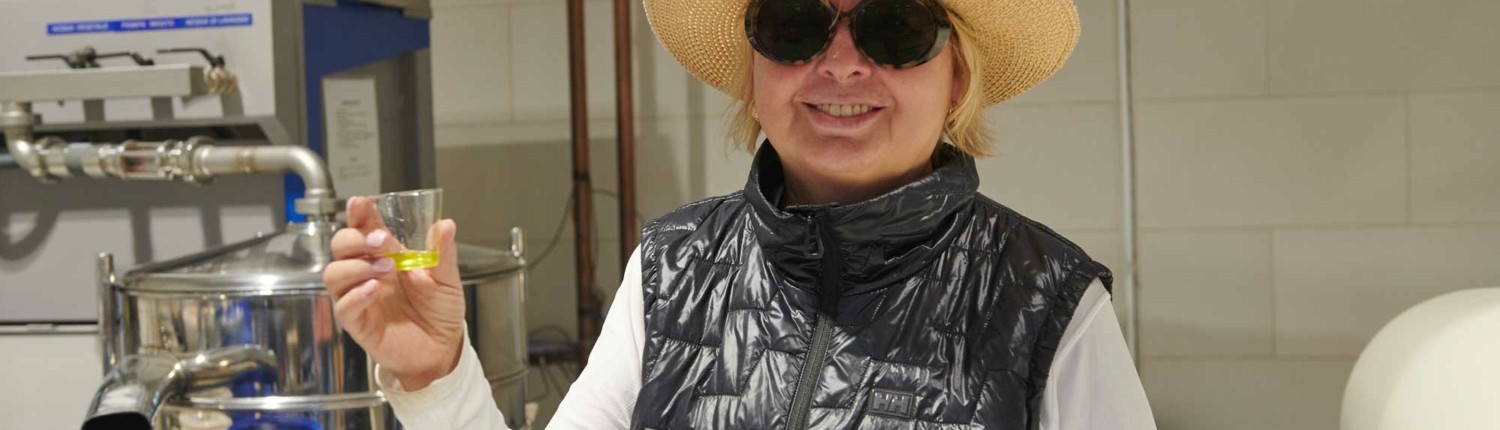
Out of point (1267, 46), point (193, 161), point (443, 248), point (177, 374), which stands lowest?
point (177, 374)

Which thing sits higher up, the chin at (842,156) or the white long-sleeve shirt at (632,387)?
the chin at (842,156)

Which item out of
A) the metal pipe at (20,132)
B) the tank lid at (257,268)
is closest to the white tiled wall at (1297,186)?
the tank lid at (257,268)

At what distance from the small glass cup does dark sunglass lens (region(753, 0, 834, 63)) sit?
356 mm

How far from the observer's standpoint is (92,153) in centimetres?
229

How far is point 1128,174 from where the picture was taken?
261 cm

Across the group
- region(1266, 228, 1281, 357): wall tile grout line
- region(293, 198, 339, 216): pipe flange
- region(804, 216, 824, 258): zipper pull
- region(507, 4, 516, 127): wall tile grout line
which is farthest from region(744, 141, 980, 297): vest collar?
region(507, 4, 516, 127): wall tile grout line

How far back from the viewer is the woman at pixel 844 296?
3.71 ft

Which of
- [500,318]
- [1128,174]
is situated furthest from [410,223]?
[1128,174]

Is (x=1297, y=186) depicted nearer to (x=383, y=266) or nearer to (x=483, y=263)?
(x=483, y=263)

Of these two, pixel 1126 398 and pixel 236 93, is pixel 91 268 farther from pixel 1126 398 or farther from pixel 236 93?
pixel 1126 398

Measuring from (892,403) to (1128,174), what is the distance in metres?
1.62

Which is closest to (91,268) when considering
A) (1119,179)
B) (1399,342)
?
(1119,179)

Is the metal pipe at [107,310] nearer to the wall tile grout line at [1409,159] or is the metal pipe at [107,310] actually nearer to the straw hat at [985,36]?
the straw hat at [985,36]

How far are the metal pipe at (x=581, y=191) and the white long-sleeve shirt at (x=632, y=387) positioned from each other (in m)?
1.71
